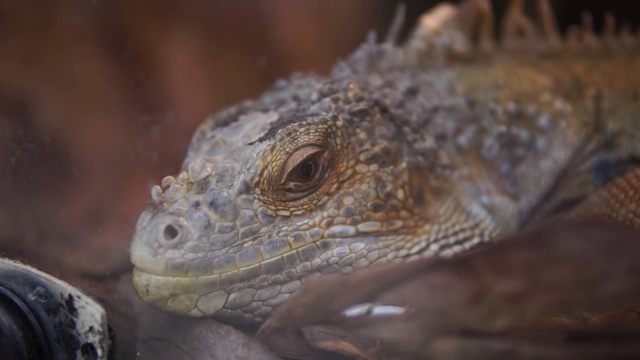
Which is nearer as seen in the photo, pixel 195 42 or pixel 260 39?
pixel 195 42

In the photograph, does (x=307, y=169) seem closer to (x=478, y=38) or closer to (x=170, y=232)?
(x=170, y=232)

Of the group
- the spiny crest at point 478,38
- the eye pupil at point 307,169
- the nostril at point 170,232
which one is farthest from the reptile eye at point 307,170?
the spiny crest at point 478,38

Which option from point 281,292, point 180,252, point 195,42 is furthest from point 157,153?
point 195,42

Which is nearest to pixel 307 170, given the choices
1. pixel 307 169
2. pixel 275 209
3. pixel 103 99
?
pixel 307 169

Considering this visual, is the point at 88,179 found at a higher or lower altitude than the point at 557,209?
higher

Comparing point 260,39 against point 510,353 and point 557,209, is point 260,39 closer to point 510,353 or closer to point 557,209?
point 557,209

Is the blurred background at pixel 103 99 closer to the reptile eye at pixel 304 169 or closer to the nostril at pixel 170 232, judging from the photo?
the nostril at pixel 170 232

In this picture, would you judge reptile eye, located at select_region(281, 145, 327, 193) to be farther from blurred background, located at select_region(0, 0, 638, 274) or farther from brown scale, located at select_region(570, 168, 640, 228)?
brown scale, located at select_region(570, 168, 640, 228)
